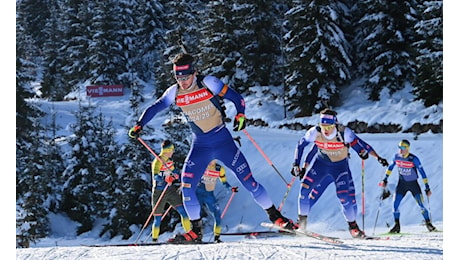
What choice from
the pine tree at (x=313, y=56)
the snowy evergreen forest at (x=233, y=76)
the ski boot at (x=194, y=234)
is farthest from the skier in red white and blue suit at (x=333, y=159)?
the pine tree at (x=313, y=56)

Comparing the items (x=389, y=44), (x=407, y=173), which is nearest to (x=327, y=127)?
(x=407, y=173)

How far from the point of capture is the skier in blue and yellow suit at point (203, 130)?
598 centimetres

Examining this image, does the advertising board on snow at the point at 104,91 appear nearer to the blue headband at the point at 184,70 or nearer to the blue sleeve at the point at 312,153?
the blue sleeve at the point at 312,153

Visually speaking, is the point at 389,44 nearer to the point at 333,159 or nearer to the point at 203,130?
the point at 333,159

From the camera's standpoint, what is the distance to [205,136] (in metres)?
6.02

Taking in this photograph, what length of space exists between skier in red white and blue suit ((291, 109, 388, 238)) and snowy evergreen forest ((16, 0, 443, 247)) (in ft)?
21.1

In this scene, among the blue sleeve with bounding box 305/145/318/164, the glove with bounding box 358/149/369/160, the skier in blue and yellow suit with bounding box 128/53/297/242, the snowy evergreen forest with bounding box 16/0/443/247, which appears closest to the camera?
the skier in blue and yellow suit with bounding box 128/53/297/242

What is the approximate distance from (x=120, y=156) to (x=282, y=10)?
9.57 meters

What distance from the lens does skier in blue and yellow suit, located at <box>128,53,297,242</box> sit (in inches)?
235

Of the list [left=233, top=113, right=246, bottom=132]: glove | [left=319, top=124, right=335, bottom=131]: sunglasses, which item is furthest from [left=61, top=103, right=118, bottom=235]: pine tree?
[left=233, top=113, right=246, bottom=132]: glove

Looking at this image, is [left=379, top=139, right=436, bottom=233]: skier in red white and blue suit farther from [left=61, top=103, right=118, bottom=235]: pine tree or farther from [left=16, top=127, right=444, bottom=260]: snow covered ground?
[left=61, top=103, right=118, bottom=235]: pine tree

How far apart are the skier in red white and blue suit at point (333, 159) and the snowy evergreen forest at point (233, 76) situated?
6.43m
